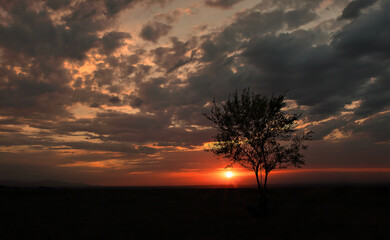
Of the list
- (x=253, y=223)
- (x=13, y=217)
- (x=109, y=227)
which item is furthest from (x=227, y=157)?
(x=13, y=217)

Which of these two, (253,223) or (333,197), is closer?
(253,223)

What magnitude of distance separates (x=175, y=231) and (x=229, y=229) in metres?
5.17

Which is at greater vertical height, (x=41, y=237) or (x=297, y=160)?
(x=297, y=160)

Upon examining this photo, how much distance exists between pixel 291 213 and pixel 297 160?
6.94 m

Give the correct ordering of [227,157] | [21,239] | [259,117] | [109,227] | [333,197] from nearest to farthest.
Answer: [21,239] < [109,227] < [259,117] < [227,157] < [333,197]

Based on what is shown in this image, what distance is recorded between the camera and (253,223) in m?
26.7

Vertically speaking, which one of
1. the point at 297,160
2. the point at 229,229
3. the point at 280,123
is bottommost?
the point at 229,229

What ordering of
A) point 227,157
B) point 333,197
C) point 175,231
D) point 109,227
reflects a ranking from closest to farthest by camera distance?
1. point 175,231
2. point 109,227
3. point 227,157
4. point 333,197

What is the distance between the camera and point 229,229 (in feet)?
80.2

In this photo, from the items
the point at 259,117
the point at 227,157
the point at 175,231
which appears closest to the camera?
the point at 175,231

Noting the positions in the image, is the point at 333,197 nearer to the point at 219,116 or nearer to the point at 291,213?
the point at 291,213

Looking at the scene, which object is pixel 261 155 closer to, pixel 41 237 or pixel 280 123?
pixel 280 123

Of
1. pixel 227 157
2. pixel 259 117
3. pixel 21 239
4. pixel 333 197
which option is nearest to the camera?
pixel 21 239

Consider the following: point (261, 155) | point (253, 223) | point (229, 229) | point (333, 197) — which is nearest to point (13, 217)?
point (229, 229)
